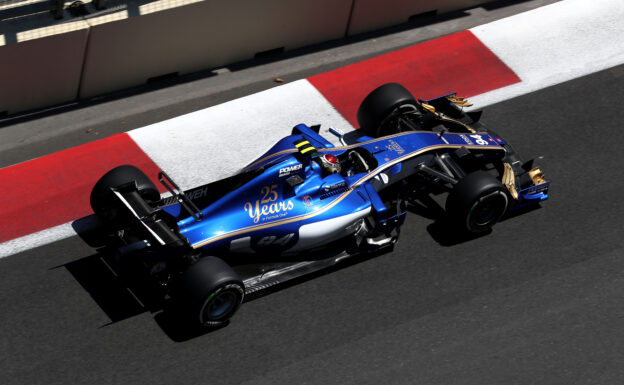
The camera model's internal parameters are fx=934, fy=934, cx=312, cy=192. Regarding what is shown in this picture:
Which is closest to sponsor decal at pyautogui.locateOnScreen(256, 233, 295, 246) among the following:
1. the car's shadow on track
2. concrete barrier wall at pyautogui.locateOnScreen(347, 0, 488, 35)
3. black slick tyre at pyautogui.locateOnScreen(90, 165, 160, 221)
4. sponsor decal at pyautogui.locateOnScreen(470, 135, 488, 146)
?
the car's shadow on track

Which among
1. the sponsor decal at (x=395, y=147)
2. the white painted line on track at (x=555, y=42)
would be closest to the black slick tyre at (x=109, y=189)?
the sponsor decal at (x=395, y=147)

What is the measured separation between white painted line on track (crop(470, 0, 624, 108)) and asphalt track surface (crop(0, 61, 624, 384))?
10.2 ft

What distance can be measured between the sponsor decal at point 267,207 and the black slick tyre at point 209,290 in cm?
77

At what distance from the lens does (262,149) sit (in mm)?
12453

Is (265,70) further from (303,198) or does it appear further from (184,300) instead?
(184,300)

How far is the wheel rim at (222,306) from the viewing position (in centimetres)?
938

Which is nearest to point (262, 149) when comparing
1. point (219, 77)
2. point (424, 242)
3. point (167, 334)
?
point (219, 77)

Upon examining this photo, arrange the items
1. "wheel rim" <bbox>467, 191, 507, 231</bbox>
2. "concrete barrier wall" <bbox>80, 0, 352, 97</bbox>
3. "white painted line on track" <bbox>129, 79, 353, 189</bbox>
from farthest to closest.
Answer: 1. "concrete barrier wall" <bbox>80, 0, 352, 97</bbox>
2. "white painted line on track" <bbox>129, 79, 353, 189</bbox>
3. "wheel rim" <bbox>467, 191, 507, 231</bbox>

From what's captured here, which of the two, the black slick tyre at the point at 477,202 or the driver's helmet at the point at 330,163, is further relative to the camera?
the driver's helmet at the point at 330,163

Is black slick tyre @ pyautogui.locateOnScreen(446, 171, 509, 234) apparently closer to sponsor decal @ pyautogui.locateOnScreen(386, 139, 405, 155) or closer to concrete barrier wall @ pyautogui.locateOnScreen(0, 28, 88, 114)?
sponsor decal @ pyautogui.locateOnScreen(386, 139, 405, 155)

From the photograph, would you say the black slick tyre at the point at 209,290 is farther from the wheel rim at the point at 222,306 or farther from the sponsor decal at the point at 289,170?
the sponsor decal at the point at 289,170

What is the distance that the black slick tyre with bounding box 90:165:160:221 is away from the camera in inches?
406

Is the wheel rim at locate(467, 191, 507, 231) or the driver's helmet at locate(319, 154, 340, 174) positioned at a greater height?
the driver's helmet at locate(319, 154, 340, 174)

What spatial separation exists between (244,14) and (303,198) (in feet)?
14.2
